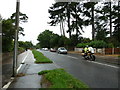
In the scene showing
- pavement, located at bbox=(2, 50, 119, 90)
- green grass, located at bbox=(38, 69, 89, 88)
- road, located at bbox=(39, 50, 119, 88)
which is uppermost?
green grass, located at bbox=(38, 69, 89, 88)

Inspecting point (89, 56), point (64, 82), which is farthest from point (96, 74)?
point (89, 56)

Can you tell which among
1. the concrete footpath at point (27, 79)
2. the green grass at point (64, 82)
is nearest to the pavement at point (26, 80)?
the concrete footpath at point (27, 79)

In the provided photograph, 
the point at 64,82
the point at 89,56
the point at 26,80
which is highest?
the point at 89,56

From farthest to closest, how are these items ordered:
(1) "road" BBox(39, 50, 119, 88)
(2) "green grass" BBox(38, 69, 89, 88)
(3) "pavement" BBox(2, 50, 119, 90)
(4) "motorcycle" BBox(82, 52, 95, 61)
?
(4) "motorcycle" BBox(82, 52, 95, 61) < (1) "road" BBox(39, 50, 119, 88) < (3) "pavement" BBox(2, 50, 119, 90) < (2) "green grass" BBox(38, 69, 89, 88)

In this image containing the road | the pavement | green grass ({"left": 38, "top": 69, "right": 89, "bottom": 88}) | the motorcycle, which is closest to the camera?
green grass ({"left": 38, "top": 69, "right": 89, "bottom": 88})

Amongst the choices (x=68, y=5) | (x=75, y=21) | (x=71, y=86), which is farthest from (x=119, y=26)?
(x=71, y=86)

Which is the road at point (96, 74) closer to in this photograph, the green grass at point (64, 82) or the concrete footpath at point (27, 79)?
the green grass at point (64, 82)

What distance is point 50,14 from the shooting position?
5484 centimetres

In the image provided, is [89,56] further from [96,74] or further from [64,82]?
[64,82]

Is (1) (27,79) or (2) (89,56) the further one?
(2) (89,56)

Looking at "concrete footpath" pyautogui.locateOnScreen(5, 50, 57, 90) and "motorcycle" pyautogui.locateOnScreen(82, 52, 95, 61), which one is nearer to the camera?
"concrete footpath" pyautogui.locateOnScreen(5, 50, 57, 90)

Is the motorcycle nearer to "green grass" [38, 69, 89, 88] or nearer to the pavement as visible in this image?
the pavement

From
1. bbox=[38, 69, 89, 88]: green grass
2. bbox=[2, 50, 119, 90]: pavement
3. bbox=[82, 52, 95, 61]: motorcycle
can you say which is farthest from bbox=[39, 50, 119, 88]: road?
bbox=[82, 52, 95, 61]: motorcycle

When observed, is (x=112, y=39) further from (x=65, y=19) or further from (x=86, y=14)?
(x=65, y=19)
